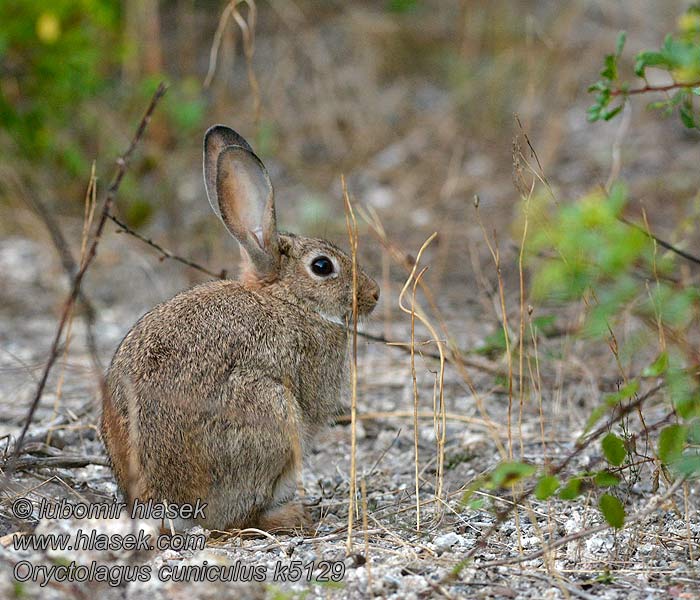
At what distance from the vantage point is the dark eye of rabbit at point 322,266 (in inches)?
189

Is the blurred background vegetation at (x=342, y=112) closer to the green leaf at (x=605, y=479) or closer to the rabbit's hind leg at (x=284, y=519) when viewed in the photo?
the rabbit's hind leg at (x=284, y=519)

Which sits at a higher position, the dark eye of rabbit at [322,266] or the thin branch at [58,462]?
the dark eye of rabbit at [322,266]

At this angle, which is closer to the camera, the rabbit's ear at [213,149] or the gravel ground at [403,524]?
the gravel ground at [403,524]

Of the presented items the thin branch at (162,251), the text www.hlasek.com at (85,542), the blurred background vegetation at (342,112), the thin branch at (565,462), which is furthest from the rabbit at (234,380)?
the blurred background vegetation at (342,112)

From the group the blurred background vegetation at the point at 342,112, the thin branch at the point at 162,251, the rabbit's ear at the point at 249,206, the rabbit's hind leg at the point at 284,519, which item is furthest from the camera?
the blurred background vegetation at the point at 342,112

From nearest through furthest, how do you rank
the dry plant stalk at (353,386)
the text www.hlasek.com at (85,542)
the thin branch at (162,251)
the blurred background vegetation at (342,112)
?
1. the text www.hlasek.com at (85,542)
2. the dry plant stalk at (353,386)
3. the thin branch at (162,251)
4. the blurred background vegetation at (342,112)

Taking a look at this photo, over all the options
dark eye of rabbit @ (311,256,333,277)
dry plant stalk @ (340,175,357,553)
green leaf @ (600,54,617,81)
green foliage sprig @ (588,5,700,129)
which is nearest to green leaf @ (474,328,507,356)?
dark eye of rabbit @ (311,256,333,277)

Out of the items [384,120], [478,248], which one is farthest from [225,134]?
[384,120]

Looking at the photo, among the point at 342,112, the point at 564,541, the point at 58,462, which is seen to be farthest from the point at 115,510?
the point at 342,112

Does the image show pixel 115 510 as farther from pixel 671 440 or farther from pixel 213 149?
pixel 671 440

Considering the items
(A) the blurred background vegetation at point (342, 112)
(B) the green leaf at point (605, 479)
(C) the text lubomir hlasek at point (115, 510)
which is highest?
(A) the blurred background vegetation at point (342, 112)

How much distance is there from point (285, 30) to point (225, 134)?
621 centimetres
